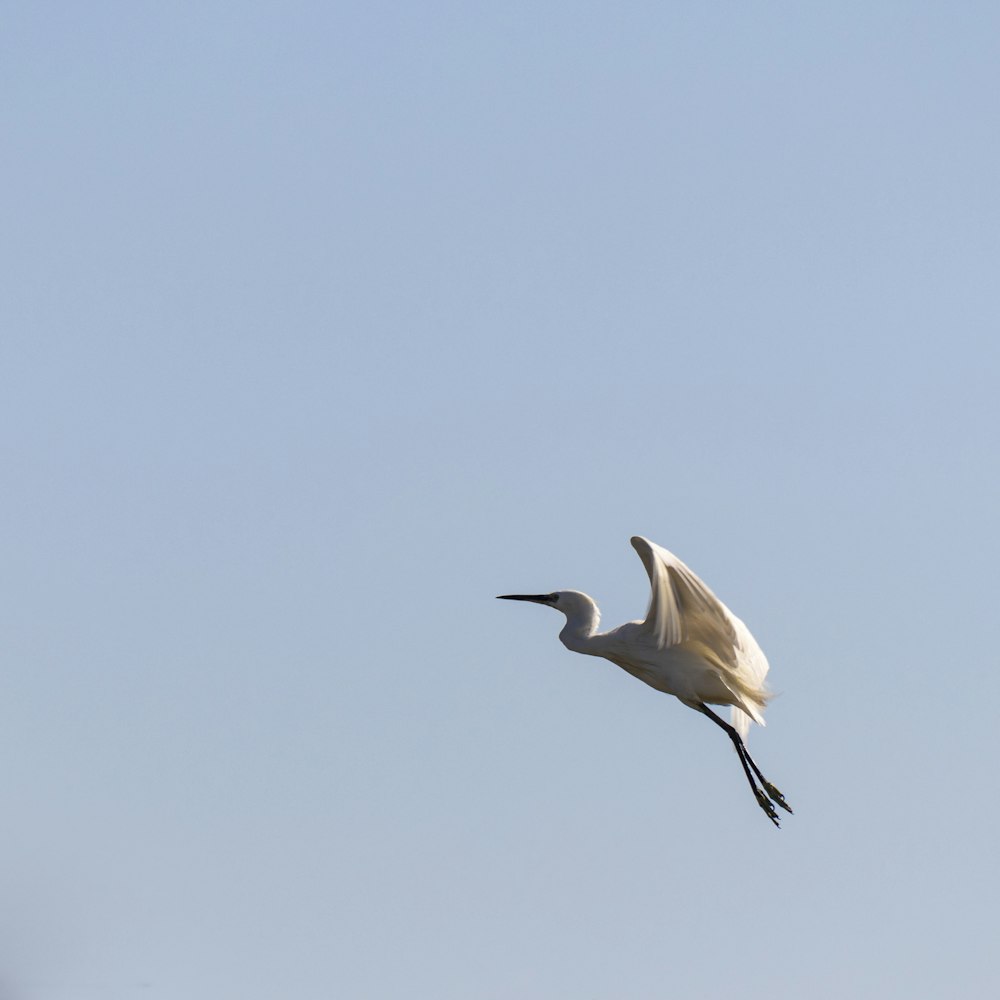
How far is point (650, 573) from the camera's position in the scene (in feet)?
80.2

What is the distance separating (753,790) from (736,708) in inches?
38.0

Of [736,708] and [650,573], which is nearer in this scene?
[650,573]

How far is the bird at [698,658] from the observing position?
26266 millimetres

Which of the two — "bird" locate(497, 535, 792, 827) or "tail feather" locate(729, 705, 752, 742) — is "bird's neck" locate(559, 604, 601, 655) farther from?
"tail feather" locate(729, 705, 752, 742)

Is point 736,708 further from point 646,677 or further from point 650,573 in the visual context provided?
point 650,573

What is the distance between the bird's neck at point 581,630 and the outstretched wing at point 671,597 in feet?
7.24

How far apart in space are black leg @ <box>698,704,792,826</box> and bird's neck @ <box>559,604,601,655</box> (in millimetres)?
1534

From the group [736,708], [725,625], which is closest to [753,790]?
[736,708]

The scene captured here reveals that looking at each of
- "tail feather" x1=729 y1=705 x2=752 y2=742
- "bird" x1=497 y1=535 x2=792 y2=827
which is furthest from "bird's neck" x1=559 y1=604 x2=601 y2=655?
"tail feather" x1=729 y1=705 x2=752 y2=742

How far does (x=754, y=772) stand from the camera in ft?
90.5

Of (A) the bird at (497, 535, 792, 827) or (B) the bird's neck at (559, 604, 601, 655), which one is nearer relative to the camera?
(A) the bird at (497, 535, 792, 827)

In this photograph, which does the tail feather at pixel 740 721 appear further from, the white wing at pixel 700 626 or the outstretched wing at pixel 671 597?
the outstretched wing at pixel 671 597

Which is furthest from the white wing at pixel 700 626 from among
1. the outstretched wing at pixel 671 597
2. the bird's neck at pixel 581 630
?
the bird's neck at pixel 581 630

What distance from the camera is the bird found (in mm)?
26266
